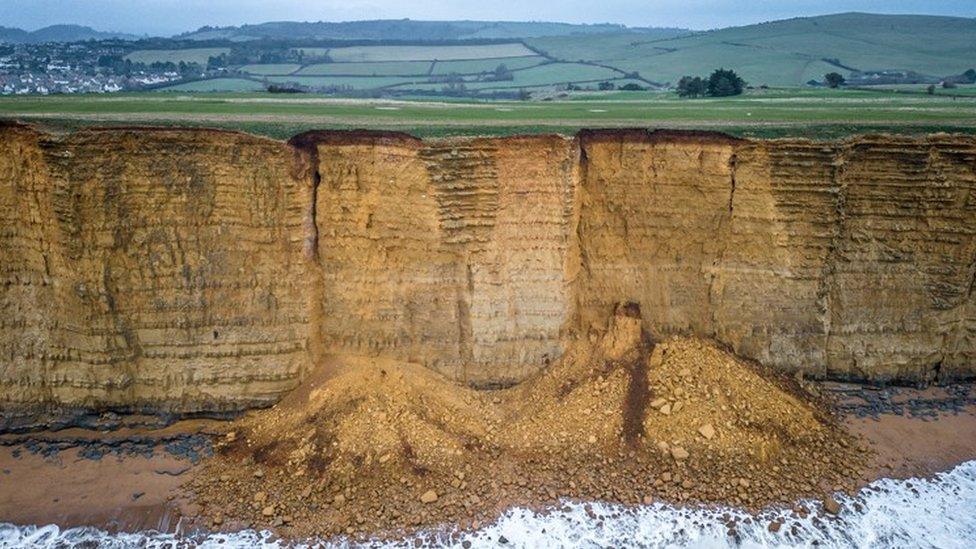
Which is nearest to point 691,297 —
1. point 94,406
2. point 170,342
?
point 170,342

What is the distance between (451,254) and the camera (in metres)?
14.4

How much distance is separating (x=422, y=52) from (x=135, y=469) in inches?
2987

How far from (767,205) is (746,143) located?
61.9 inches

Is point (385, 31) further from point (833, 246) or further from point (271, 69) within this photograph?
point (833, 246)

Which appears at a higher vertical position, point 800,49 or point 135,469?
point 800,49

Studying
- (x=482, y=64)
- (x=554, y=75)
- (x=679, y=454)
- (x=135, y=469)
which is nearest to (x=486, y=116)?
(x=679, y=454)

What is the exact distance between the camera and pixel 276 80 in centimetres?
5669

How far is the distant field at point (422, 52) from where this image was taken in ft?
246

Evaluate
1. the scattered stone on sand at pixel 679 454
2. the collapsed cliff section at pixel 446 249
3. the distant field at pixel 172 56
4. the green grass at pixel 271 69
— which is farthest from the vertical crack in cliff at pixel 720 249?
the distant field at pixel 172 56

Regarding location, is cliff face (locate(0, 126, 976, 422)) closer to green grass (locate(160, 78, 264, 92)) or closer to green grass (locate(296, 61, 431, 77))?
green grass (locate(160, 78, 264, 92))

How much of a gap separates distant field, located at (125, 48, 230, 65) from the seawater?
64628 millimetres

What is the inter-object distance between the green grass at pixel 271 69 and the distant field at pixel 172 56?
6489mm

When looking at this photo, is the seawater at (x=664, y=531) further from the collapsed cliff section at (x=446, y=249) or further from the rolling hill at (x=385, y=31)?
the rolling hill at (x=385, y=31)

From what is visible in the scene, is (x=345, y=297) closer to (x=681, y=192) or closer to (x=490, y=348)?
(x=490, y=348)
